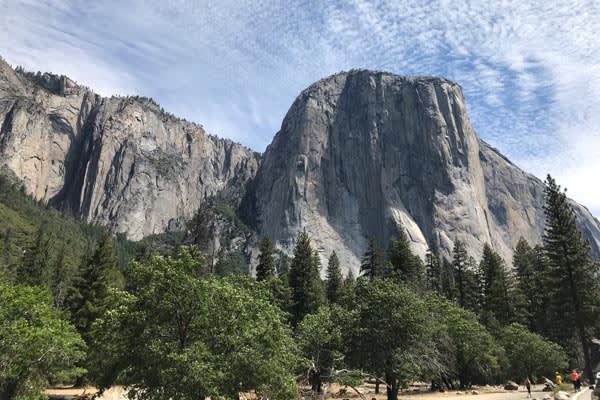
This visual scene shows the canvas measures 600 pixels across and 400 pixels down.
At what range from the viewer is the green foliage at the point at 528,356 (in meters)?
42.4

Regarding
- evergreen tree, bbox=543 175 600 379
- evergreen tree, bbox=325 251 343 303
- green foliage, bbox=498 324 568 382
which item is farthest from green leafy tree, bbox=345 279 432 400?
evergreen tree, bbox=325 251 343 303

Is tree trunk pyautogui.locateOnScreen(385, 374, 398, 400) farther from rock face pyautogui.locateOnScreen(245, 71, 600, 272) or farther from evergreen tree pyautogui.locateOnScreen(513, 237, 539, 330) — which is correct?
rock face pyautogui.locateOnScreen(245, 71, 600, 272)

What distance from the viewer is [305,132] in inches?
6791

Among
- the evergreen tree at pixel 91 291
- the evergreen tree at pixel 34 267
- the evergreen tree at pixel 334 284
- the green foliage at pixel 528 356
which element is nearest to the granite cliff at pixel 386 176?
the evergreen tree at pixel 334 284

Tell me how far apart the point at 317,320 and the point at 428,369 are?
8.12 metres

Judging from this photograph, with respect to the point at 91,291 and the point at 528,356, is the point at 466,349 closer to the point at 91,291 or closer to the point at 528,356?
the point at 528,356

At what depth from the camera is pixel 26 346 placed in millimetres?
16938

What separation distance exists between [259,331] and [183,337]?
9.51 feet

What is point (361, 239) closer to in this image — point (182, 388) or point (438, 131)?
point (438, 131)

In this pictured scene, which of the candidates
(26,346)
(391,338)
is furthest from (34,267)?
(391,338)

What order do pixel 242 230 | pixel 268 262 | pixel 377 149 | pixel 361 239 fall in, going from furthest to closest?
pixel 242 230, pixel 377 149, pixel 361 239, pixel 268 262

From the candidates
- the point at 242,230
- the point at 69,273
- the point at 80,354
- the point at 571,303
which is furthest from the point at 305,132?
the point at 80,354

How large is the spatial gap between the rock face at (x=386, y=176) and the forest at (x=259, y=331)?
9243 cm

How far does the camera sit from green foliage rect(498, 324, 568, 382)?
139 feet
